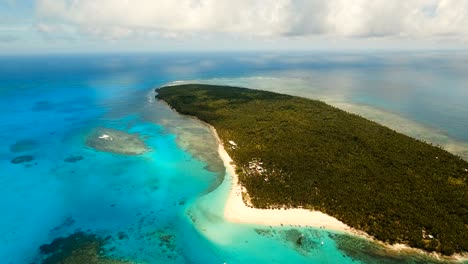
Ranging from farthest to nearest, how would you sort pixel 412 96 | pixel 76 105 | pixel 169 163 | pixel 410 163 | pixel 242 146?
pixel 412 96
pixel 76 105
pixel 242 146
pixel 169 163
pixel 410 163

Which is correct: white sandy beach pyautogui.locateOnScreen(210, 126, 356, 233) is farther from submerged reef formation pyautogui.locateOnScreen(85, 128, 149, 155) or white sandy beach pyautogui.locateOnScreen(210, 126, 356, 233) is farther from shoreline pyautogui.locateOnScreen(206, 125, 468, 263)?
submerged reef formation pyautogui.locateOnScreen(85, 128, 149, 155)

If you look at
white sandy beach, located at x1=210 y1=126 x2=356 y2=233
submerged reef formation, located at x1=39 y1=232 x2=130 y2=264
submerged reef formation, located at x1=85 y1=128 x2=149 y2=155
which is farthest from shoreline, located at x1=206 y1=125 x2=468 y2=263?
submerged reef formation, located at x1=85 y1=128 x2=149 y2=155

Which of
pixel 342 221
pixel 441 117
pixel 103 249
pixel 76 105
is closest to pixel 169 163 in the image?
pixel 103 249

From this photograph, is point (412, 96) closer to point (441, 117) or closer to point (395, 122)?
point (441, 117)

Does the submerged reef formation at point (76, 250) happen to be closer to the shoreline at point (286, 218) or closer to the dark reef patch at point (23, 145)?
the shoreline at point (286, 218)

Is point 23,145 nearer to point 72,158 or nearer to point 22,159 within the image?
point 22,159

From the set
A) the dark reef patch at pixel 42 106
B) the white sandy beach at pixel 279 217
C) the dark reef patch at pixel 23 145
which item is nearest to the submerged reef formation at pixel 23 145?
the dark reef patch at pixel 23 145
